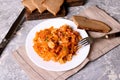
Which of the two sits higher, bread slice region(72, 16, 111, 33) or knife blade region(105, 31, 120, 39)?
bread slice region(72, 16, 111, 33)

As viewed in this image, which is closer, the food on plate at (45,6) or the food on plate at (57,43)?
the food on plate at (57,43)

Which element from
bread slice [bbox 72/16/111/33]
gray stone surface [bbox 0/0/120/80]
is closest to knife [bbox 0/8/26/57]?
gray stone surface [bbox 0/0/120/80]

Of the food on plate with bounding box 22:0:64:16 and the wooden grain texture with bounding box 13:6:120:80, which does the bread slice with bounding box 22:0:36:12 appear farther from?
the wooden grain texture with bounding box 13:6:120:80

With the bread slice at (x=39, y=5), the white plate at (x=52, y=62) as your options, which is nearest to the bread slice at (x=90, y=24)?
the white plate at (x=52, y=62)

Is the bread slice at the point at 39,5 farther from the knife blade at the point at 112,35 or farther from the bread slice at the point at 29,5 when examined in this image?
the knife blade at the point at 112,35

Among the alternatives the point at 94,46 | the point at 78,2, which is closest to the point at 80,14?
the point at 78,2
